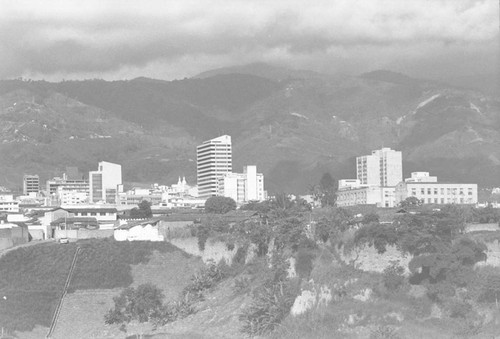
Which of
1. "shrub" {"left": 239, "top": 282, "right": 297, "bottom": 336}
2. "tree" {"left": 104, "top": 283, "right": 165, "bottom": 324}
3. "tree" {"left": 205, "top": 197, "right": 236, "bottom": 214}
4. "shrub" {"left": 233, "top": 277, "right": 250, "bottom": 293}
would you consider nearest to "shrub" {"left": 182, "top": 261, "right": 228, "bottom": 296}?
"tree" {"left": 104, "top": 283, "right": 165, "bottom": 324}

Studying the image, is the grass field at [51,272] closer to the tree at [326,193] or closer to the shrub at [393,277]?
the shrub at [393,277]

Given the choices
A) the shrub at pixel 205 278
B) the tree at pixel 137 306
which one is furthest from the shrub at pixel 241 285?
the tree at pixel 137 306

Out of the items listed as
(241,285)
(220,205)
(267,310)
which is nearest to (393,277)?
(267,310)

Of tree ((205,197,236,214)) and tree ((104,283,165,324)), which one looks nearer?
tree ((104,283,165,324))

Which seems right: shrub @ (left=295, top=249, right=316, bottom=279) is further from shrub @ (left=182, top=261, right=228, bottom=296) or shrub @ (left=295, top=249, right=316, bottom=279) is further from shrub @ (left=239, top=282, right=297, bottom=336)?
shrub @ (left=182, top=261, right=228, bottom=296)

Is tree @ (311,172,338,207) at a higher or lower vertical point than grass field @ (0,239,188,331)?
higher
